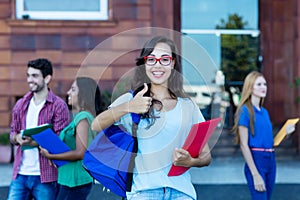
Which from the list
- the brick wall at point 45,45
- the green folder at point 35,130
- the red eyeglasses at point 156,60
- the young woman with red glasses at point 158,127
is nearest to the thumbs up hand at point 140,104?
the young woman with red glasses at point 158,127

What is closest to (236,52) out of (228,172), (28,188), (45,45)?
(228,172)

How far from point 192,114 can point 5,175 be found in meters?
6.14

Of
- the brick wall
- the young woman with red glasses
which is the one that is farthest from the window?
the young woman with red glasses

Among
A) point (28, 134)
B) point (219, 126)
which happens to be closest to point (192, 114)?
point (219, 126)

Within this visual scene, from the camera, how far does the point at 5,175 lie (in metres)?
8.22

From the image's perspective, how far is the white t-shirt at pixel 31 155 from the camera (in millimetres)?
3969

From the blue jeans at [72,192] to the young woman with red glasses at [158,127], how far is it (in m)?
1.32

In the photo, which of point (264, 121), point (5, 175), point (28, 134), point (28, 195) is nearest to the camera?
point (28, 134)

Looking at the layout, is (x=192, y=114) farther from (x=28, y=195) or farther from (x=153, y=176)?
(x=28, y=195)

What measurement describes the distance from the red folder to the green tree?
1066 centimetres

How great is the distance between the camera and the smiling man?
A: 3963 mm

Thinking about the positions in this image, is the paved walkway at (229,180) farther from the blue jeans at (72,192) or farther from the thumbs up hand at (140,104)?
the thumbs up hand at (140,104)

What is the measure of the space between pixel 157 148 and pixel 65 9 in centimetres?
813

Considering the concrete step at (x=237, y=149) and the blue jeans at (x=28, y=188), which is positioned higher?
the blue jeans at (x=28, y=188)
